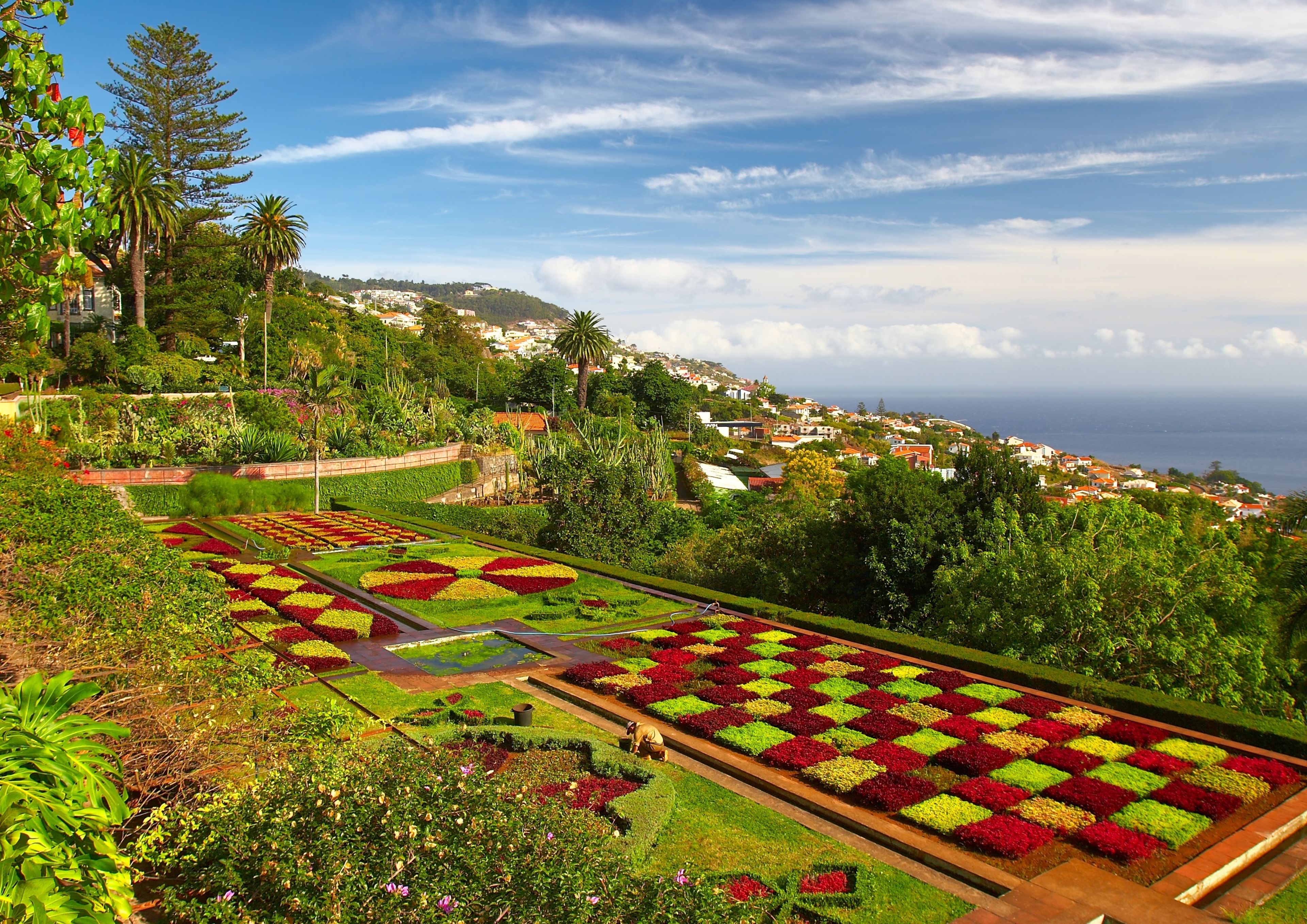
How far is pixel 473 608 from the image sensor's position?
56.4ft

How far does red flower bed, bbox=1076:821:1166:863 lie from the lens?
7723mm

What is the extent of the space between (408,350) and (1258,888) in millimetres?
72486

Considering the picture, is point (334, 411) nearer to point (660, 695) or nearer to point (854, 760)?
point (660, 695)

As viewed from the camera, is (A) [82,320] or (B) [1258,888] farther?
(A) [82,320]

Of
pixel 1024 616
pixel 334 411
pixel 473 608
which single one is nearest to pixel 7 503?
pixel 473 608

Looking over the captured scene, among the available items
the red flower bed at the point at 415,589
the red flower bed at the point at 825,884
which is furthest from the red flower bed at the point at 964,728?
the red flower bed at the point at 415,589

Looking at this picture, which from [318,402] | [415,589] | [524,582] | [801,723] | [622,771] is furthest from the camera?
[318,402]

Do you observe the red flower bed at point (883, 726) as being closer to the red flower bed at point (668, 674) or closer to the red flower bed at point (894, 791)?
the red flower bed at point (894, 791)

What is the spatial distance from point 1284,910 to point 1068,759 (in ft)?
9.29

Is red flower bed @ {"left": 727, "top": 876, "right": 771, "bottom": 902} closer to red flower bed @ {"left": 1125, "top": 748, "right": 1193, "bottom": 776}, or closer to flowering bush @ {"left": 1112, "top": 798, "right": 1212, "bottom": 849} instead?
flowering bush @ {"left": 1112, "top": 798, "right": 1212, "bottom": 849}

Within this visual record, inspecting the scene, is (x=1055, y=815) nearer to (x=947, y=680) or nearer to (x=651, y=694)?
(x=947, y=680)

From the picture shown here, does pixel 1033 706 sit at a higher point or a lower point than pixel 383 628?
higher

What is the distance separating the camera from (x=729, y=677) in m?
12.6

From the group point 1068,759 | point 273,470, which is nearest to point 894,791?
point 1068,759
